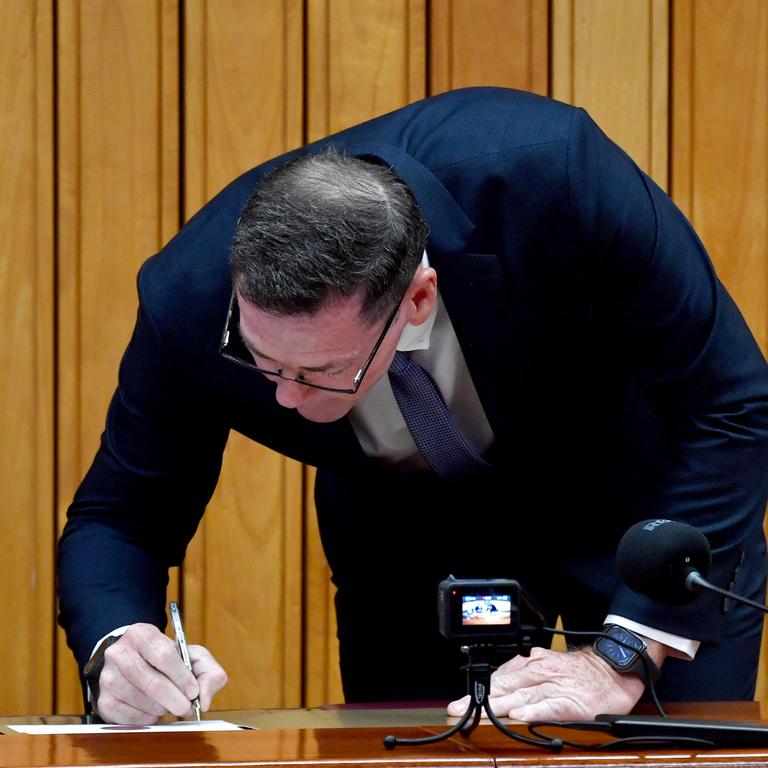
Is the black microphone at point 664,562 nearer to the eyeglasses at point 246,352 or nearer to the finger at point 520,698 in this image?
the finger at point 520,698

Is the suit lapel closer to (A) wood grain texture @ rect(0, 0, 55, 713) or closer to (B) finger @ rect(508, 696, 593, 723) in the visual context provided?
(B) finger @ rect(508, 696, 593, 723)

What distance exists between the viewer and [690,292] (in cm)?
185

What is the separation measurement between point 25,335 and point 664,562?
6.68ft

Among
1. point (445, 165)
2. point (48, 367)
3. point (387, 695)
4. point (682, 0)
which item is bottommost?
point (387, 695)

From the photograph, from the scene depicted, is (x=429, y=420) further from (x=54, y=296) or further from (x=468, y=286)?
(x=54, y=296)

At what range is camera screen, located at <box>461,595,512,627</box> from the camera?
4.43ft

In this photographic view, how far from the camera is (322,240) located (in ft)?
5.22

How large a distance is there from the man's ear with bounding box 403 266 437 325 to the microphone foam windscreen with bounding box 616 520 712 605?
1.59 ft

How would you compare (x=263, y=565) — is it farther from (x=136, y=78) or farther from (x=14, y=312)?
(x=136, y=78)

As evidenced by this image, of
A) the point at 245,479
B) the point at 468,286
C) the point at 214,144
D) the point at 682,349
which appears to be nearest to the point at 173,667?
the point at 468,286

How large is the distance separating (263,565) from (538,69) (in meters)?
1.25

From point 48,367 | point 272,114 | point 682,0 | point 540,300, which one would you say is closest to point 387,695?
point 540,300

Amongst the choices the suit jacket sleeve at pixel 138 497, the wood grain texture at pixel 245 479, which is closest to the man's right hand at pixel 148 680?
the suit jacket sleeve at pixel 138 497

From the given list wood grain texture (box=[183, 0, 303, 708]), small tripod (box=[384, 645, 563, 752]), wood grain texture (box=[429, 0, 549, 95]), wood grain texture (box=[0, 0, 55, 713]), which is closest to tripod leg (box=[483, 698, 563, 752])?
small tripod (box=[384, 645, 563, 752])
